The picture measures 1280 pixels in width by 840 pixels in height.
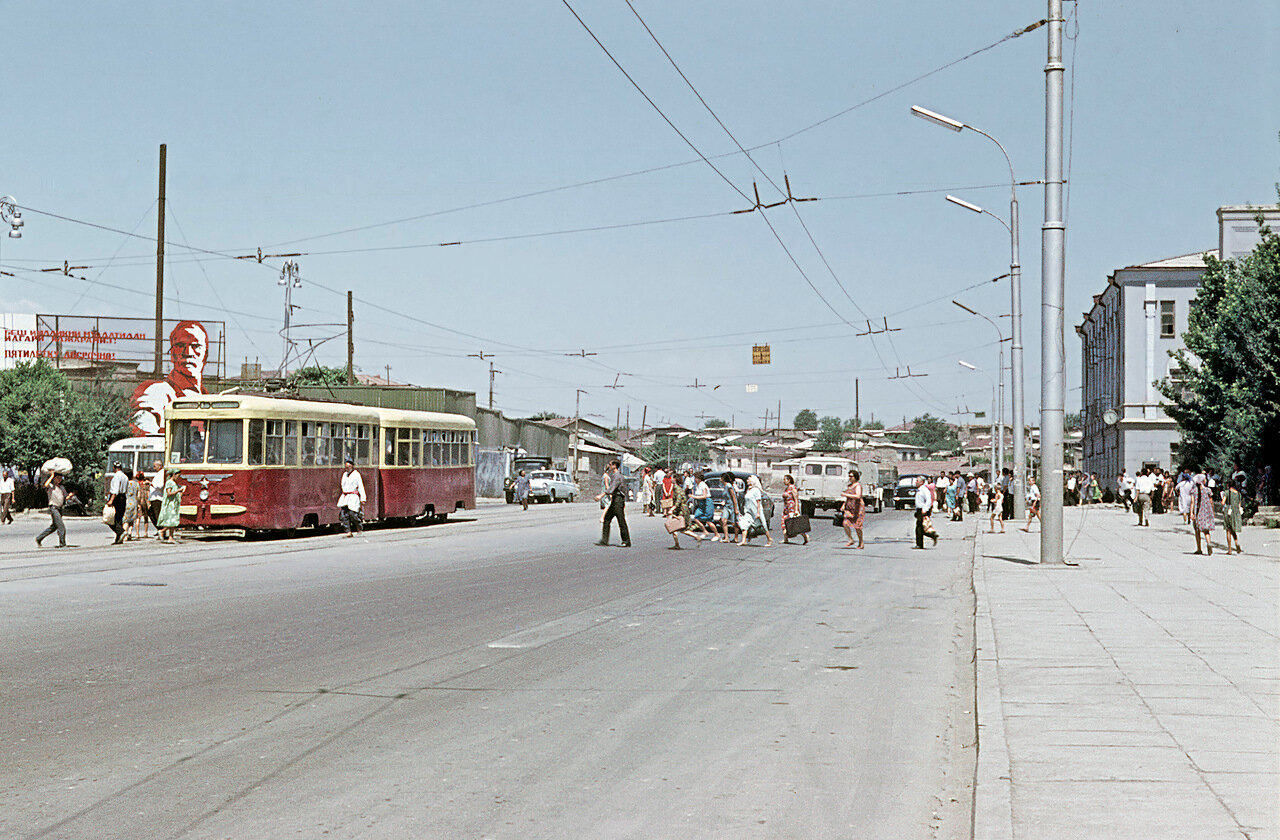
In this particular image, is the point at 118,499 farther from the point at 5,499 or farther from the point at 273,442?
the point at 5,499

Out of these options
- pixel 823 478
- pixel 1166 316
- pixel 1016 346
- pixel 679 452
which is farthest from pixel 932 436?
pixel 1016 346

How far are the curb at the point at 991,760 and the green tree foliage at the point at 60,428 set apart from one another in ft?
115

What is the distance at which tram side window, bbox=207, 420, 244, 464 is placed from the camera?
26.5m

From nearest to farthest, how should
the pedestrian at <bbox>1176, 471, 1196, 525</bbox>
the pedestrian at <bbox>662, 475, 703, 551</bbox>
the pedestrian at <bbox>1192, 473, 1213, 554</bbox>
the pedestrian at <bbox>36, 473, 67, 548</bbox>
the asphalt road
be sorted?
the asphalt road
the pedestrian at <bbox>1192, 473, 1213, 554</bbox>
the pedestrian at <bbox>36, 473, 67, 548</bbox>
the pedestrian at <bbox>662, 475, 703, 551</bbox>
the pedestrian at <bbox>1176, 471, 1196, 525</bbox>

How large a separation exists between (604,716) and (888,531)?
30.5m

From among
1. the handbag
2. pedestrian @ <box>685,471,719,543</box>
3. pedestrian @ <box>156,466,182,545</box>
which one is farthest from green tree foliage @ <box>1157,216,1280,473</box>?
pedestrian @ <box>156,466,182,545</box>

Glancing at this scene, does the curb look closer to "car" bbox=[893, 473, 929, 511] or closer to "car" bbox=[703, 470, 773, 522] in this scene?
"car" bbox=[703, 470, 773, 522]

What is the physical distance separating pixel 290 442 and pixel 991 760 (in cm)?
2306

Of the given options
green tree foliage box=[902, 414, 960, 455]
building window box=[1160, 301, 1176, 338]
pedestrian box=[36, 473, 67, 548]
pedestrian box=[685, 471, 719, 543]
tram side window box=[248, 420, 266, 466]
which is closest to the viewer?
pedestrian box=[36, 473, 67, 548]

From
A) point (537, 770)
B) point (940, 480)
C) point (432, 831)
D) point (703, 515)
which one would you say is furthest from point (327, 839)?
point (940, 480)

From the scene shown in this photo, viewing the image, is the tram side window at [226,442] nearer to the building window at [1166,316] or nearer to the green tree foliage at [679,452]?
the building window at [1166,316]

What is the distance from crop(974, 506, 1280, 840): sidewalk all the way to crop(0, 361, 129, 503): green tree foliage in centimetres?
3234

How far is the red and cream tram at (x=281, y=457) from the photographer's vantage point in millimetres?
Result: 26375

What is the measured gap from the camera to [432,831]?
5.30m
